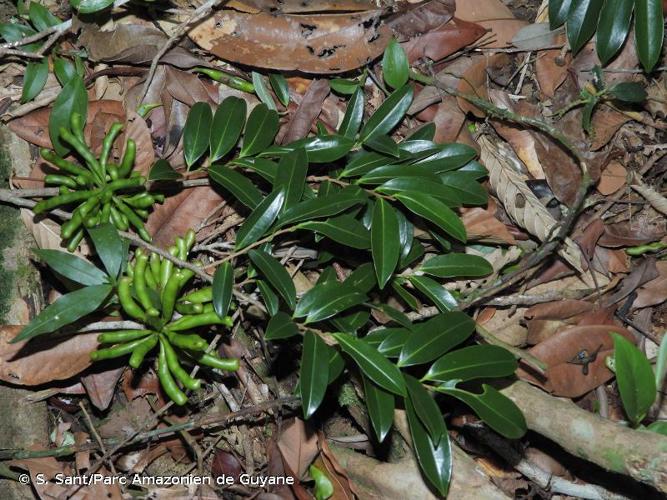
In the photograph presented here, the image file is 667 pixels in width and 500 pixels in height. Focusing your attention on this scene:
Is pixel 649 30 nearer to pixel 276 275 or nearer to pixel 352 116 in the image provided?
pixel 352 116

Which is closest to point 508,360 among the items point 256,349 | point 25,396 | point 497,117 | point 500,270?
point 500,270

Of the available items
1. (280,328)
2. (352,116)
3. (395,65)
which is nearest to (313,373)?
(280,328)

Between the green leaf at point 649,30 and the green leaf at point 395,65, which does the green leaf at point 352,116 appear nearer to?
the green leaf at point 395,65

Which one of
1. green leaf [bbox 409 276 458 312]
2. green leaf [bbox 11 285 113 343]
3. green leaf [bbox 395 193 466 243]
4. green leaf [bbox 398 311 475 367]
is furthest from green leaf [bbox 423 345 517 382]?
green leaf [bbox 11 285 113 343]

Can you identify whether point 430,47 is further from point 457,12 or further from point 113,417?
point 113,417

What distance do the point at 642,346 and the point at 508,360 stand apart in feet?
3.53

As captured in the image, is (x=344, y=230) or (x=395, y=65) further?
(x=395, y=65)

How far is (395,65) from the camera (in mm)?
2701

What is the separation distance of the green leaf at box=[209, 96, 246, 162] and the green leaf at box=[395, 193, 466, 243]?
2.26ft

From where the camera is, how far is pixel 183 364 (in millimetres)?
2426

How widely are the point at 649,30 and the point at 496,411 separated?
177cm

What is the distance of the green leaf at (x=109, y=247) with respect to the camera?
202 centimetres

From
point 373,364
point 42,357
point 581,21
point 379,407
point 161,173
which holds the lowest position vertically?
point 42,357

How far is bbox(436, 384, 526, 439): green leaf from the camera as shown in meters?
2.02
